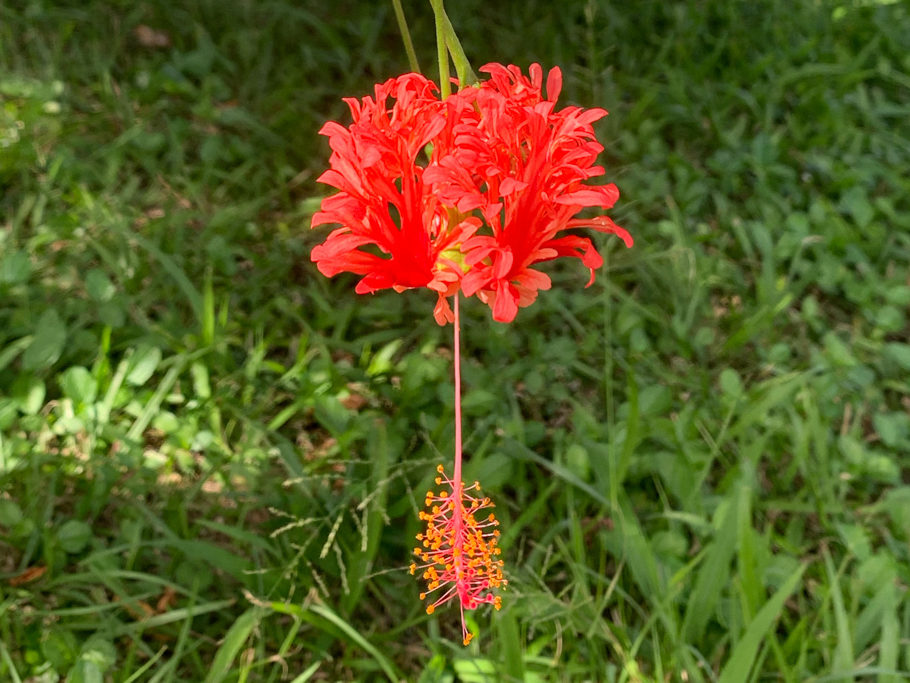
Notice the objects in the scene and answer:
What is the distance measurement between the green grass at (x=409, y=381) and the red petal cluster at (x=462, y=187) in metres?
0.82

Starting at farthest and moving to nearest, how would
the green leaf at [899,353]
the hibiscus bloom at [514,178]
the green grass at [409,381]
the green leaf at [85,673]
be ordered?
1. the green leaf at [899,353]
2. the green grass at [409,381]
3. the green leaf at [85,673]
4. the hibiscus bloom at [514,178]

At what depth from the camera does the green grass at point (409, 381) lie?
1557 mm

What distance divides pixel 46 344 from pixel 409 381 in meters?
0.80

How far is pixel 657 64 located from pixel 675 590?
1.97 m

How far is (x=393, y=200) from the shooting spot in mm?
761

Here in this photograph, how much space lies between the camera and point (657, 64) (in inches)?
114

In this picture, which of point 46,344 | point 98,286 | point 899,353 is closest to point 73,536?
point 46,344

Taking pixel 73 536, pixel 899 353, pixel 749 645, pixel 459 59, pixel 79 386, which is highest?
pixel 459 59

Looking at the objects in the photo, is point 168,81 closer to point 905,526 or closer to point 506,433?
point 506,433

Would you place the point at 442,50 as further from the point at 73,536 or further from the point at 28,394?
the point at 28,394

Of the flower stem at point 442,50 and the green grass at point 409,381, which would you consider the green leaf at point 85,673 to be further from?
the flower stem at point 442,50

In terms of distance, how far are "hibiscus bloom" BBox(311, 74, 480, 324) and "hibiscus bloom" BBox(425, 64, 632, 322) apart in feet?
Answer: 0.10

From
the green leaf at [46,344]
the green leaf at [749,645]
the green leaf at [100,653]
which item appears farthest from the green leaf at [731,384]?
the green leaf at [46,344]

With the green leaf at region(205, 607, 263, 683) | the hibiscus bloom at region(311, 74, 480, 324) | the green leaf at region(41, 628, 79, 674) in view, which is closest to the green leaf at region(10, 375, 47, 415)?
the green leaf at region(41, 628, 79, 674)
